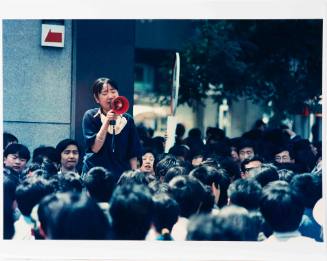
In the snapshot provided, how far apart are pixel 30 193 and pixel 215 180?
1.46 meters

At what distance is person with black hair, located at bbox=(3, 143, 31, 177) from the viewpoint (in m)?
5.74

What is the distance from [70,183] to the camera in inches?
190

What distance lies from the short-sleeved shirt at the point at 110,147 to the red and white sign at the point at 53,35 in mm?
1757

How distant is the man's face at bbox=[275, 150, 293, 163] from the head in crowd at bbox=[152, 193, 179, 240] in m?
2.52

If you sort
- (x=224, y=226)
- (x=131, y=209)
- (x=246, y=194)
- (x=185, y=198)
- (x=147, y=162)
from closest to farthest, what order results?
(x=224, y=226), (x=131, y=209), (x=185, y=198), (x=246, y=194), (x=147, y=162)

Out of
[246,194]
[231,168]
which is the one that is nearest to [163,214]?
[246,194]

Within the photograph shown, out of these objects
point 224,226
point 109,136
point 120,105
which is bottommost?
point 224,226

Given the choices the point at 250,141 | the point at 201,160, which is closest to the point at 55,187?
the point at 201,160

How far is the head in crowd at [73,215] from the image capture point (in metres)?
3.97

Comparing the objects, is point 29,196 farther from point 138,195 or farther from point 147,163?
point 147,163

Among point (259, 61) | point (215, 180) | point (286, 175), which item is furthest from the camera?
point (259, 61)

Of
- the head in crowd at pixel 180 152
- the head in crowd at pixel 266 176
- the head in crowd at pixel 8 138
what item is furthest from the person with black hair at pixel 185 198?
the head in crowd at pixel 8 138

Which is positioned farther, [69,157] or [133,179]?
[69,157]

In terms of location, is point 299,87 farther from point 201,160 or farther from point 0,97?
point 0,97
